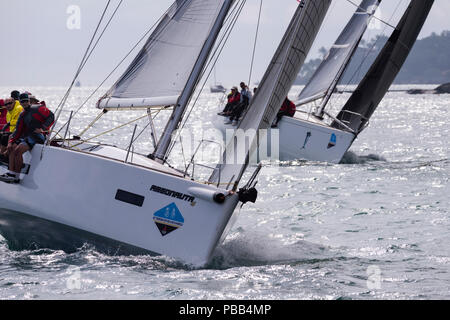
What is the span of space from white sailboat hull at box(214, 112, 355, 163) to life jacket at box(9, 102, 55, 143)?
905 cm

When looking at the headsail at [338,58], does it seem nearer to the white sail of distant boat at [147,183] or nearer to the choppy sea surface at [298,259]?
the choppy sea surface at [298,259]

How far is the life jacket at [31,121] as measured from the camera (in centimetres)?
870

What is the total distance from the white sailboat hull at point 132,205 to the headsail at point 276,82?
0.44 m

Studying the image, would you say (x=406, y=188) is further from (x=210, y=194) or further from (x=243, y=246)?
(x=210, y=194)

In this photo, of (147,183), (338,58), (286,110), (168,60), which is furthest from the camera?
(338,58)

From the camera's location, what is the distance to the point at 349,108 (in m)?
18.5

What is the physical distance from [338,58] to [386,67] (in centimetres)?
233

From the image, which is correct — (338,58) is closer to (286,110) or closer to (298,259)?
(286,110)

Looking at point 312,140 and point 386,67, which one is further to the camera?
point 386,67

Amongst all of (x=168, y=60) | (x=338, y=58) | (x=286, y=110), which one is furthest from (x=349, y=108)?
(x=168, y=60)

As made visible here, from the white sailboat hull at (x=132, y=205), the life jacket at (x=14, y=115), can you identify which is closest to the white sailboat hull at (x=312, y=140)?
the life jacket at (x=14, y=115)

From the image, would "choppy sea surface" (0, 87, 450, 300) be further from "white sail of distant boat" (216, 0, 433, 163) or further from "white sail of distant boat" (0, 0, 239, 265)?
"white sail of distant boat" (216, 0, 433, 163)

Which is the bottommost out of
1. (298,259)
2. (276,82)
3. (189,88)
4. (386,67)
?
(298,259)

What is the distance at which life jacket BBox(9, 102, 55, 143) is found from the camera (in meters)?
8.70
